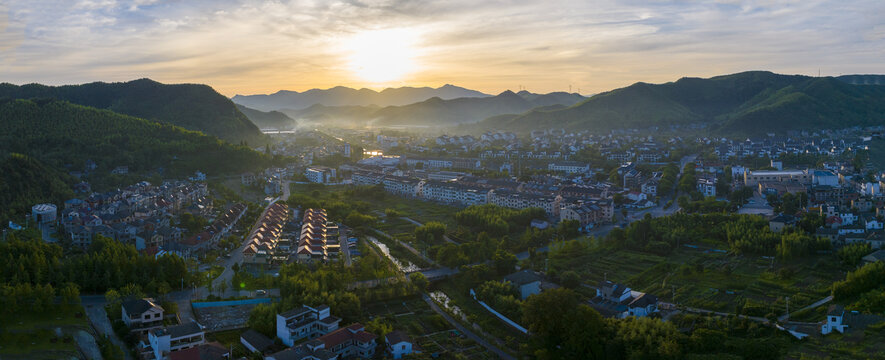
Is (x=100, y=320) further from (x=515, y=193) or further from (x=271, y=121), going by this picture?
(x=271, y=121)

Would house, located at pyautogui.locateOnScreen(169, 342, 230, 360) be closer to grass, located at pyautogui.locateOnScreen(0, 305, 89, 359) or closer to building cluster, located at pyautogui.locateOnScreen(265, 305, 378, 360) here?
building cluster, located at pyautogui.locateOnScreen(265, 305, 378, 360)

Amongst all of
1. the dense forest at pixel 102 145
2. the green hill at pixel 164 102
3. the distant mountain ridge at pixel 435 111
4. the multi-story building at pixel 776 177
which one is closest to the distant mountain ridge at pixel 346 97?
the distant mountain ridge at pixel 435 111

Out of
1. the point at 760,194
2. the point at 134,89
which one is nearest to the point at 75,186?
the point at 760,194

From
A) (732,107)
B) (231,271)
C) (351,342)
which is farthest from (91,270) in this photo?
(732,107)

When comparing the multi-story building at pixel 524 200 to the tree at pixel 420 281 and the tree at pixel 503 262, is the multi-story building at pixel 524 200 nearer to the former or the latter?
the tree at pixel 503 262

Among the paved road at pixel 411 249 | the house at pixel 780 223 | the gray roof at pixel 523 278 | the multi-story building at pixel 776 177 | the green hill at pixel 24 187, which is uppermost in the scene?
the green hill at pixel 24 187
